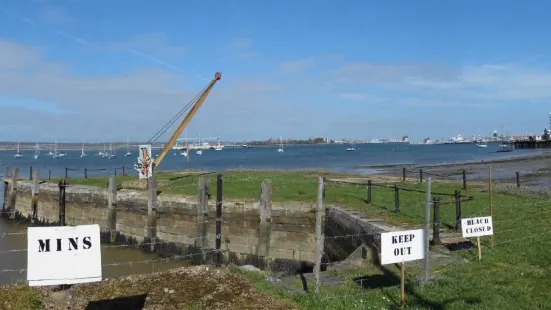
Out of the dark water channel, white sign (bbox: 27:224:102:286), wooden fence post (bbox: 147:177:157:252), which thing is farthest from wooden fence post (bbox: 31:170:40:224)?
white sign (bbox: 27:224:102:286)

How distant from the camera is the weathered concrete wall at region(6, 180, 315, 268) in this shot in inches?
676

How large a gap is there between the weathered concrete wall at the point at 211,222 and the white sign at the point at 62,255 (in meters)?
8.24

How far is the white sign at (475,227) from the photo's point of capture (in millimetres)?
9383

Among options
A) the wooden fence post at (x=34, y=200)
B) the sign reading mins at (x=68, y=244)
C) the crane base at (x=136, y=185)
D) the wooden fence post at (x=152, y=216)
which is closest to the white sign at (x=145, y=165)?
the crane base at (x=136, y=185)

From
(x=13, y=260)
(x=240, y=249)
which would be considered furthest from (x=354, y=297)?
(x=13, y=260)

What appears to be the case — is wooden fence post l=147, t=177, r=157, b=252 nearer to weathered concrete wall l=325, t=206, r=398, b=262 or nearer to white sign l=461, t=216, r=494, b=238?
weathered concrete wall l=325, t=206, r=398, b=262

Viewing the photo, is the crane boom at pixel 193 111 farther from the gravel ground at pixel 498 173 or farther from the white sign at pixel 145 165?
the gravel ground at pixel 498 173

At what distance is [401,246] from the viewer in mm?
7176

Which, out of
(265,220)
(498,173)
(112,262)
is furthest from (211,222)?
(498,173)

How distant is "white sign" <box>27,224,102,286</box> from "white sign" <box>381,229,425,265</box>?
3837mm

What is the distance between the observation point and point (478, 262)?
30.6ft

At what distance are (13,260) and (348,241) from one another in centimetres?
1200

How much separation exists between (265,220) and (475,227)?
857cm

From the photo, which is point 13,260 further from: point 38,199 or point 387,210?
point 387,210
